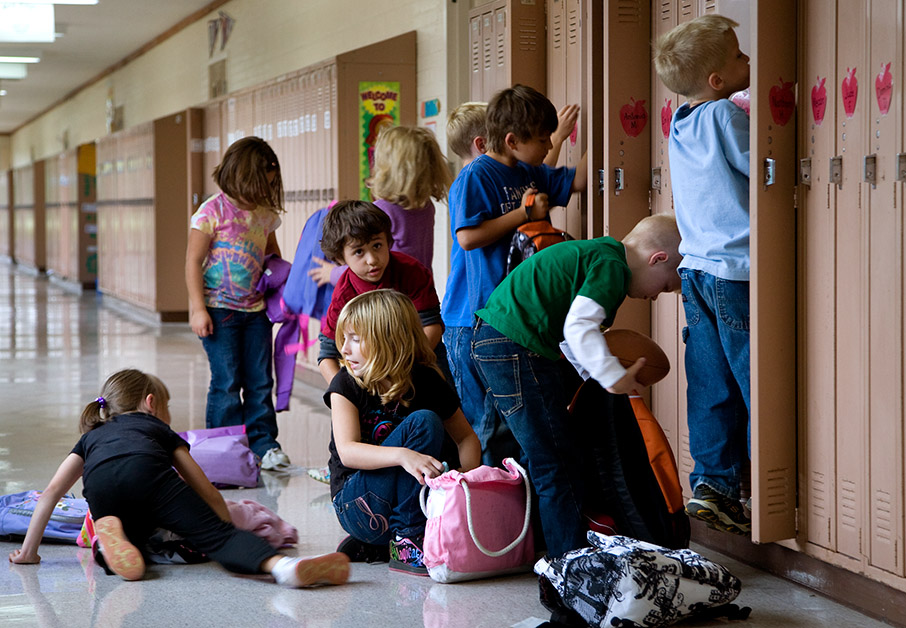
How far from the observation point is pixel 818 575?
288 centimetres

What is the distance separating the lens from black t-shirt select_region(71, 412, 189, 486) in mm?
3123

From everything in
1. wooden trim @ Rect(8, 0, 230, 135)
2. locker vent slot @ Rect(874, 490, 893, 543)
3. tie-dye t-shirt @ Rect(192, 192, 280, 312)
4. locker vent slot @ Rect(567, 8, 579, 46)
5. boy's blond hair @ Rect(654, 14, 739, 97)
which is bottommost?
locker vent slot @ Rect(874, 490, 893, 543)

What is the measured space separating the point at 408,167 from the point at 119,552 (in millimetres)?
1832

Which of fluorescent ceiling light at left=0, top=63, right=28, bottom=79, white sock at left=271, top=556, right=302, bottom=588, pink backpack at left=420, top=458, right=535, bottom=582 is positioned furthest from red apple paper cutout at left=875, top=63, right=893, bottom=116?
fluorescent ceiling light at left=0, top=63, right=28, bottom=79

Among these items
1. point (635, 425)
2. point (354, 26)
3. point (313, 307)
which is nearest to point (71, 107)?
point (354, 26)

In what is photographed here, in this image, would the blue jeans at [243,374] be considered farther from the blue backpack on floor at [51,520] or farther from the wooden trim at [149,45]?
the wooden trim at [149,45]

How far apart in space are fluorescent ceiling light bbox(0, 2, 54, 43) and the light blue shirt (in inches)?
400

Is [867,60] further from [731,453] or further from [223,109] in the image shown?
[223,109]

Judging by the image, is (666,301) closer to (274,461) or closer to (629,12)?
(629,12)

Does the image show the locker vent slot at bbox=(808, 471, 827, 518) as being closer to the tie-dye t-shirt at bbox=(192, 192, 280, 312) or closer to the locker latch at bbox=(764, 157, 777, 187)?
the locker latch at bbox=(764, 157, 777, 187)

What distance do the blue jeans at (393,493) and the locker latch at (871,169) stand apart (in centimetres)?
134

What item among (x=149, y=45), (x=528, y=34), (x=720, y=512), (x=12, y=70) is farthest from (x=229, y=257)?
(x=12, y=70)

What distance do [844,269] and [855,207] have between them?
0.53 ft

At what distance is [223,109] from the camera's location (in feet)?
30.5
